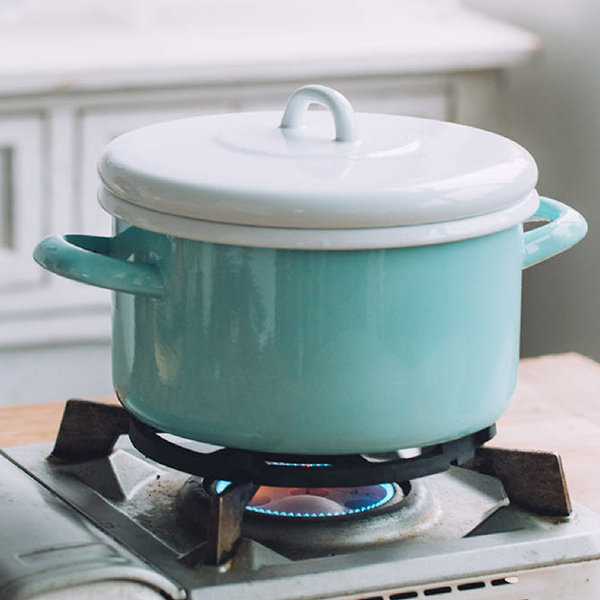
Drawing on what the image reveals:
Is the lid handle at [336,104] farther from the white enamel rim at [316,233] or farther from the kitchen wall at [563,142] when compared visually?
the kitchen wall at [563,142]

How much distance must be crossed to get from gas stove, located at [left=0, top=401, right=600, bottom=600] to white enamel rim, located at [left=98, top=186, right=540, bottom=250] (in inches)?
6.1

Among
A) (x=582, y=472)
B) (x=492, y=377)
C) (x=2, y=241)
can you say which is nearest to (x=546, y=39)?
(x=2, y=241)

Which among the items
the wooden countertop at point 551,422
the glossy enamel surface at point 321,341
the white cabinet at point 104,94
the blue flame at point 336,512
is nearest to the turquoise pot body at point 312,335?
the glossy enamel surface at point 321,341

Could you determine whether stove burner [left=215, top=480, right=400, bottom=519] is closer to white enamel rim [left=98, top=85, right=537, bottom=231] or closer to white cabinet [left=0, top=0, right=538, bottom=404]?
white enamel rim [left=98, top=85, right=537, bottom=231]

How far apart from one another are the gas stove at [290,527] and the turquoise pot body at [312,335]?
4 centimetres

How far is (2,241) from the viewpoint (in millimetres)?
2049

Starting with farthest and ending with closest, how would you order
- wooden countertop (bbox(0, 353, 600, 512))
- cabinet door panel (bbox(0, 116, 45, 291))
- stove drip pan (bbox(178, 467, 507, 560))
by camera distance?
cabinet door panel (bbox(0, 116, 45, 291)) → wooden countertop (bbox(0, 353, 600, 512)) → stove drip pan (bbox(178, 467, 507, 560))

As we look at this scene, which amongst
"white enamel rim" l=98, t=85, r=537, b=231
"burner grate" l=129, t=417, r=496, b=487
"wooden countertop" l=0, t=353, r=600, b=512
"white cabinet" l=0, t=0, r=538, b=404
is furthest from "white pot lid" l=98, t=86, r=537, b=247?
"white cabinet" l=0, t=0, r=538, b=404

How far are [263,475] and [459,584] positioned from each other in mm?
142

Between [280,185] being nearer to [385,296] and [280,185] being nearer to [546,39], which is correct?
[385,296]

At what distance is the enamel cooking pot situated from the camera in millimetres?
730

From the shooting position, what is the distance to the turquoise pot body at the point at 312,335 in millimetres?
737

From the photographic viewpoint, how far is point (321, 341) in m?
0.74

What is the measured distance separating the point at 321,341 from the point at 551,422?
462 millimetres
